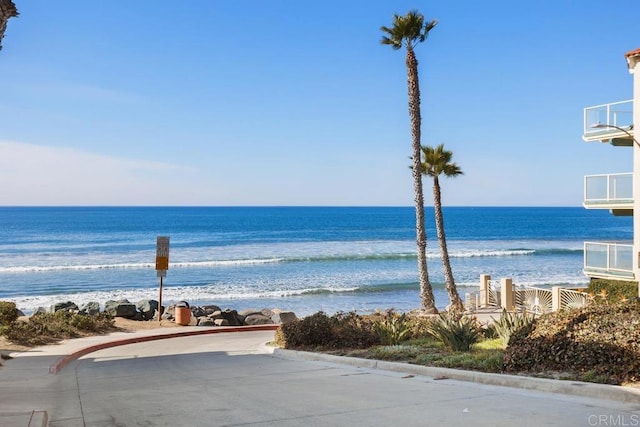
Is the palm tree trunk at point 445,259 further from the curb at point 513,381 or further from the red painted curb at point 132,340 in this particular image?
the curb at point 513,381

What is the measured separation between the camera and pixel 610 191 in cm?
2895

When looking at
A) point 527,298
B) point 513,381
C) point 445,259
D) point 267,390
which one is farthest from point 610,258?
point 267,390

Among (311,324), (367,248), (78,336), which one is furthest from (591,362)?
(367,248)

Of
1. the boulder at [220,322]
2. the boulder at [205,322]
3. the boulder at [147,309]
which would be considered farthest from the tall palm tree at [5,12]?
the boulder at [147,309]

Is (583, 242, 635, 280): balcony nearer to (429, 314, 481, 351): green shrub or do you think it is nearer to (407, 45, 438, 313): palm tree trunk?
(407, 45, 438, 313): palm tree trunk

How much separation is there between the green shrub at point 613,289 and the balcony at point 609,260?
0.49 meters

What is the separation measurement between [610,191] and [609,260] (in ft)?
9.54

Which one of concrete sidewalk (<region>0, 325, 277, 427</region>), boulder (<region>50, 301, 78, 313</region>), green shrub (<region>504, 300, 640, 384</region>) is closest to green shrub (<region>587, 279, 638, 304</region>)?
concrete sidewalk (<region>0, 325, 277, 427</region>)

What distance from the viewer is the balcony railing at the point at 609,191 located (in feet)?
93.5

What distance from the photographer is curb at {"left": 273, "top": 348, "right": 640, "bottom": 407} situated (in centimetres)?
926

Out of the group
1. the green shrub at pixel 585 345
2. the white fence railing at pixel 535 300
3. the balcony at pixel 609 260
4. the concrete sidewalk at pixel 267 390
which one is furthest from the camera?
the white fence railing at pixel 535 300

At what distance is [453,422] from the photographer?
27.0ft

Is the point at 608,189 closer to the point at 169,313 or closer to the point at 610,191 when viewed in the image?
the point at 610,191

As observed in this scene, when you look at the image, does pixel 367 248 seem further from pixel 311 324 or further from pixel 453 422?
pixel 453 422
